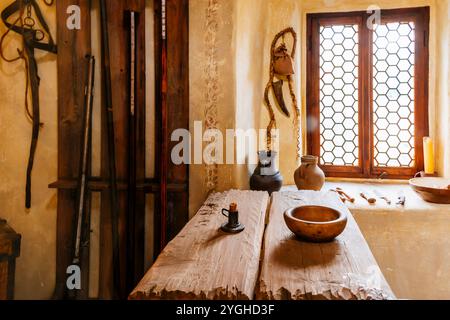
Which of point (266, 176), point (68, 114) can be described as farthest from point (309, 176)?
point (68, 114)

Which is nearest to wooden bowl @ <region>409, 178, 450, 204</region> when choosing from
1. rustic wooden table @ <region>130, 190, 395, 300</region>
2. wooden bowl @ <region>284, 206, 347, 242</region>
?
rustic wooden table @ <region>130, 190, 395, 300</region>

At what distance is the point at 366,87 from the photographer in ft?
11.1

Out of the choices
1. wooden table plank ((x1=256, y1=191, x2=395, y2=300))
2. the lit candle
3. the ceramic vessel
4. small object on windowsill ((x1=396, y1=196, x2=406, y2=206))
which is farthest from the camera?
the lit candle

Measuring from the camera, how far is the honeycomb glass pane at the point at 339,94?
344cm

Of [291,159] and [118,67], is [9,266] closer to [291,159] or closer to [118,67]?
[118,67]

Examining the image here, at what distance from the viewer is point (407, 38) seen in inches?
130

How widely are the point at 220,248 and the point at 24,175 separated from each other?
1876mm

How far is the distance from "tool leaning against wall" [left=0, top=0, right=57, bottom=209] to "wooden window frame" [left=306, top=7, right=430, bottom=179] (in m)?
2.30

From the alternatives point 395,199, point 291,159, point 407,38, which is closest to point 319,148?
point 291,159

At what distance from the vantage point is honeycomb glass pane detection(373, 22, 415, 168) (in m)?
3.32

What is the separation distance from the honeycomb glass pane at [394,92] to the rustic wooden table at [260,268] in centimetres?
200

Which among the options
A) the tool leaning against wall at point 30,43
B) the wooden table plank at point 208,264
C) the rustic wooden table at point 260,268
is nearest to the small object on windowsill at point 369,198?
the rustic wooden table at point 260,268

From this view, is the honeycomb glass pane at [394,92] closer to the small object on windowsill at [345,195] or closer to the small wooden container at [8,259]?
the small object on windowsill at [345,195]

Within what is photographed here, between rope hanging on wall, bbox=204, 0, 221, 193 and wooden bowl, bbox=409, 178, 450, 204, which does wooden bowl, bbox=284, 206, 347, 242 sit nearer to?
rope hanging on wall, bbox=204, 0, 221, 193
